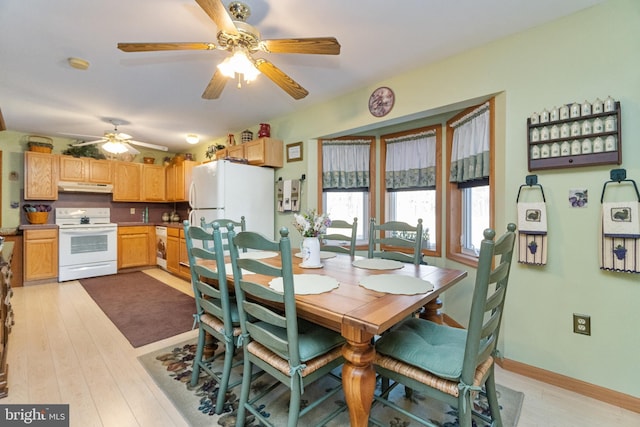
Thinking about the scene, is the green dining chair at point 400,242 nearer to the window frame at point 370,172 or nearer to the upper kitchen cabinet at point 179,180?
the window frame at point 370,172

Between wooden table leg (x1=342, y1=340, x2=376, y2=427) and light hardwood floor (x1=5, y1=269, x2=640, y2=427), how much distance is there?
100 cm

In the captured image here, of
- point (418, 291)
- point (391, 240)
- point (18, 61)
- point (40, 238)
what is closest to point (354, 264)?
point (391, 240)

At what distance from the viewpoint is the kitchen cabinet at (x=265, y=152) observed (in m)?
3.69

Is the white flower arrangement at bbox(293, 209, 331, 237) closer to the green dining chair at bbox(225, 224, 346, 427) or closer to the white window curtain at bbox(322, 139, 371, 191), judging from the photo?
the green dining chair at bbox(225, 224, 346, 427)

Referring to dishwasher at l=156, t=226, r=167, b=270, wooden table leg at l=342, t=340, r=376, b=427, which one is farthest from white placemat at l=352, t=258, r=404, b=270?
dishwasher at l=156, t=226, r=167, b=270

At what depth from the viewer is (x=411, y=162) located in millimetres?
3252

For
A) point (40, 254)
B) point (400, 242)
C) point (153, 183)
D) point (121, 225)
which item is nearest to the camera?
point (400, 242)

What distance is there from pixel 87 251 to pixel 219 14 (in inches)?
192

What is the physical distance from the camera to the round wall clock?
8.91ft

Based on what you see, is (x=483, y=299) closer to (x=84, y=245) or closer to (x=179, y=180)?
(x=179, y=180)

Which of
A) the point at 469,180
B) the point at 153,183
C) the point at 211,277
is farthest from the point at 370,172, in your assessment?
the point at 153,183

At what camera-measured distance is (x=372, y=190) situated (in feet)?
11.7

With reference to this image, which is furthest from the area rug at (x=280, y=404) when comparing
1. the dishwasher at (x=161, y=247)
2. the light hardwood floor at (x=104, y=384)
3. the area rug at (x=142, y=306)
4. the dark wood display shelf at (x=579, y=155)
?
the dishwasher at (x=161, y=247)

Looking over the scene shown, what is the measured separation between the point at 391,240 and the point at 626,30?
74.4 inches
